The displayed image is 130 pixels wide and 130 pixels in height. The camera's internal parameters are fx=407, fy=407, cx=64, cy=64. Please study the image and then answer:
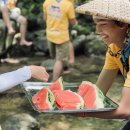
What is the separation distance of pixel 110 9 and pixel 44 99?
60cm

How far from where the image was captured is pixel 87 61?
7.48 m

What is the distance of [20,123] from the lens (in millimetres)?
4094

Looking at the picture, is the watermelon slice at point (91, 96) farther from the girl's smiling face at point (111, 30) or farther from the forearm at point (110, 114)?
the girl's smiling face at point (111, 30)

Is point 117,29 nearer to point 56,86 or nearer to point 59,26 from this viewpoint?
point 56,86

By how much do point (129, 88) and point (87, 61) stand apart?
5314 millimetres

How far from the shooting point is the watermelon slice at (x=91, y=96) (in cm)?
216

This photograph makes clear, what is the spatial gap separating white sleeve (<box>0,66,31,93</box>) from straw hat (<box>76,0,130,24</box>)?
0.50 metres

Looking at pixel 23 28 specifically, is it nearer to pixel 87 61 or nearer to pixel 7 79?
pixel 87 61

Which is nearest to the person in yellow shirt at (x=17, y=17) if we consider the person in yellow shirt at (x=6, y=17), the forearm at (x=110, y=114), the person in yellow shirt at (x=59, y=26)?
the person in yellow shirt at (x=6, y=17)

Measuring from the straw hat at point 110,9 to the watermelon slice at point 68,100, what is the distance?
1.52ft

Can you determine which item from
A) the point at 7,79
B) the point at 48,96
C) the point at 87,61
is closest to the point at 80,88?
the point at 48,96

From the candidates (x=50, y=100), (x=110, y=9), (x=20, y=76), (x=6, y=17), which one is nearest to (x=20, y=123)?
(x=20, y=76)

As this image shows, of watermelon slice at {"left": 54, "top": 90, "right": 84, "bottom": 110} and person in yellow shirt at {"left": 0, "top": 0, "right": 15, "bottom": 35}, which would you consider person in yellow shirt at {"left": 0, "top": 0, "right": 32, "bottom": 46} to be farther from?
watermelon slice at {"left": 54, "top": 90, "right": 84, "bottom": 110}

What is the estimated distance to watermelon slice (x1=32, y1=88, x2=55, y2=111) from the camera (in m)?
2.12
